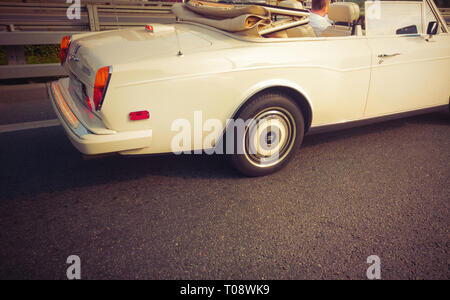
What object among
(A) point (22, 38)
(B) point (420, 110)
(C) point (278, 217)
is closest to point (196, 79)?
(C) point (278, 217)

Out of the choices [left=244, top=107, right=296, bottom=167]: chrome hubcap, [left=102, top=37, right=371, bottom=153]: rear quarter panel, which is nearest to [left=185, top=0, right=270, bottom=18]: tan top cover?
[left=102, top=37, right=371, bottom=153]: rear quarter panel

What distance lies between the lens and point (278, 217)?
2.37 metres

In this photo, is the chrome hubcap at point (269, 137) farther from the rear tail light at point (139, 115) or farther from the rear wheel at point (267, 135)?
the rear tail light at point (139, 115)

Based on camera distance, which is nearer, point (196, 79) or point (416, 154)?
point (196, 79)

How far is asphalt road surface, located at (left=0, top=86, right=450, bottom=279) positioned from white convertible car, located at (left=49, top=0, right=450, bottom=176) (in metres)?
0.39

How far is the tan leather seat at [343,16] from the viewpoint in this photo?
3168 mm

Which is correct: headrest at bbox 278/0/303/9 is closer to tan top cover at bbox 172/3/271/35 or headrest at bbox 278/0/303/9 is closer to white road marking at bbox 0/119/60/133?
tan top cover at bbox 172/3/271/35

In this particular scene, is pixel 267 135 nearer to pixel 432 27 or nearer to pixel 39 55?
pixel 432 27

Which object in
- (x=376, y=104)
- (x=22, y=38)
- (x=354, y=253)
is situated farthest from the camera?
(x=22, y=38)

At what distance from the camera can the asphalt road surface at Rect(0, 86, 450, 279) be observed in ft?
6.29

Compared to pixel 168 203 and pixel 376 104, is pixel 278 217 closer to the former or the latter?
pixel 168 203

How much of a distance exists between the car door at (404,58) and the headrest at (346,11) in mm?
182

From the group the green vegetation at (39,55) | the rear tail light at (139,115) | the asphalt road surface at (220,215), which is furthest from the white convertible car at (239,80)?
the green vegetation at (39,55)
